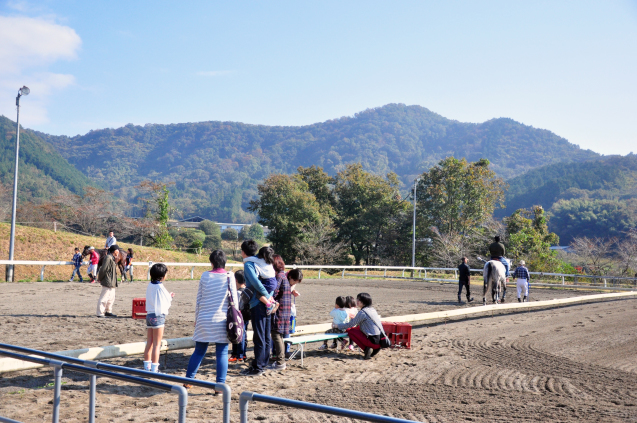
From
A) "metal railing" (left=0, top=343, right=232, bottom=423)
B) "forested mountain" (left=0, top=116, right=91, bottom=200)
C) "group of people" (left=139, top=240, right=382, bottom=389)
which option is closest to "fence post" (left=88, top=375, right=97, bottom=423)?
"metal railing" (left=0, top=343, right=232, bottom=423)

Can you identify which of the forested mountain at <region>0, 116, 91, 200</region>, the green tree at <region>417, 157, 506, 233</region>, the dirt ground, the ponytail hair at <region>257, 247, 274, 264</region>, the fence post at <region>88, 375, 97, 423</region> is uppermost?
the forested mountain at <region>0, 116, 91, 200</region>

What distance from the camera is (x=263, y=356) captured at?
23.4 feet

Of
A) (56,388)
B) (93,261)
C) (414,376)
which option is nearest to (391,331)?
(414,376)

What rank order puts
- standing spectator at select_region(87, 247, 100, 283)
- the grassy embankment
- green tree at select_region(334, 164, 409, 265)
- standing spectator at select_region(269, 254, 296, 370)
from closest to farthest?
1. standing spectator at select_region(269, 254, 296, 370)
2. standing spectator at select_region(87, 247, 100, 283)
3. the grassy embankment
4. green tree at select_region(334, 164, 409, 265)

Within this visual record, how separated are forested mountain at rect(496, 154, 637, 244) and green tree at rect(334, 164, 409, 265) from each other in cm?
3074

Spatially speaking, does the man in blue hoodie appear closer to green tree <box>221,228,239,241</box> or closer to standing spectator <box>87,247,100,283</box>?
standing spectator <box>87,247,100,283</box>

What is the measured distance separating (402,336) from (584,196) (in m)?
82.0

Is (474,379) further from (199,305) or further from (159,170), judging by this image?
(159,170)

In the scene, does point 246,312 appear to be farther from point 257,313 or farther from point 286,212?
point 286,212

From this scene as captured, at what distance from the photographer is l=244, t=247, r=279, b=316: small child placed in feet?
23.0

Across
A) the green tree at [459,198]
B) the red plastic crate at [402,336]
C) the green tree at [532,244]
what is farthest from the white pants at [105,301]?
the green tree at [459,198]

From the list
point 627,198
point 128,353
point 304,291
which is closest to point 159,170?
point 627,198

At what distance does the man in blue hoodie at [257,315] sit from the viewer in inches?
271

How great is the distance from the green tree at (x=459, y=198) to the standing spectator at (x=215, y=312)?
45566 millimetres
